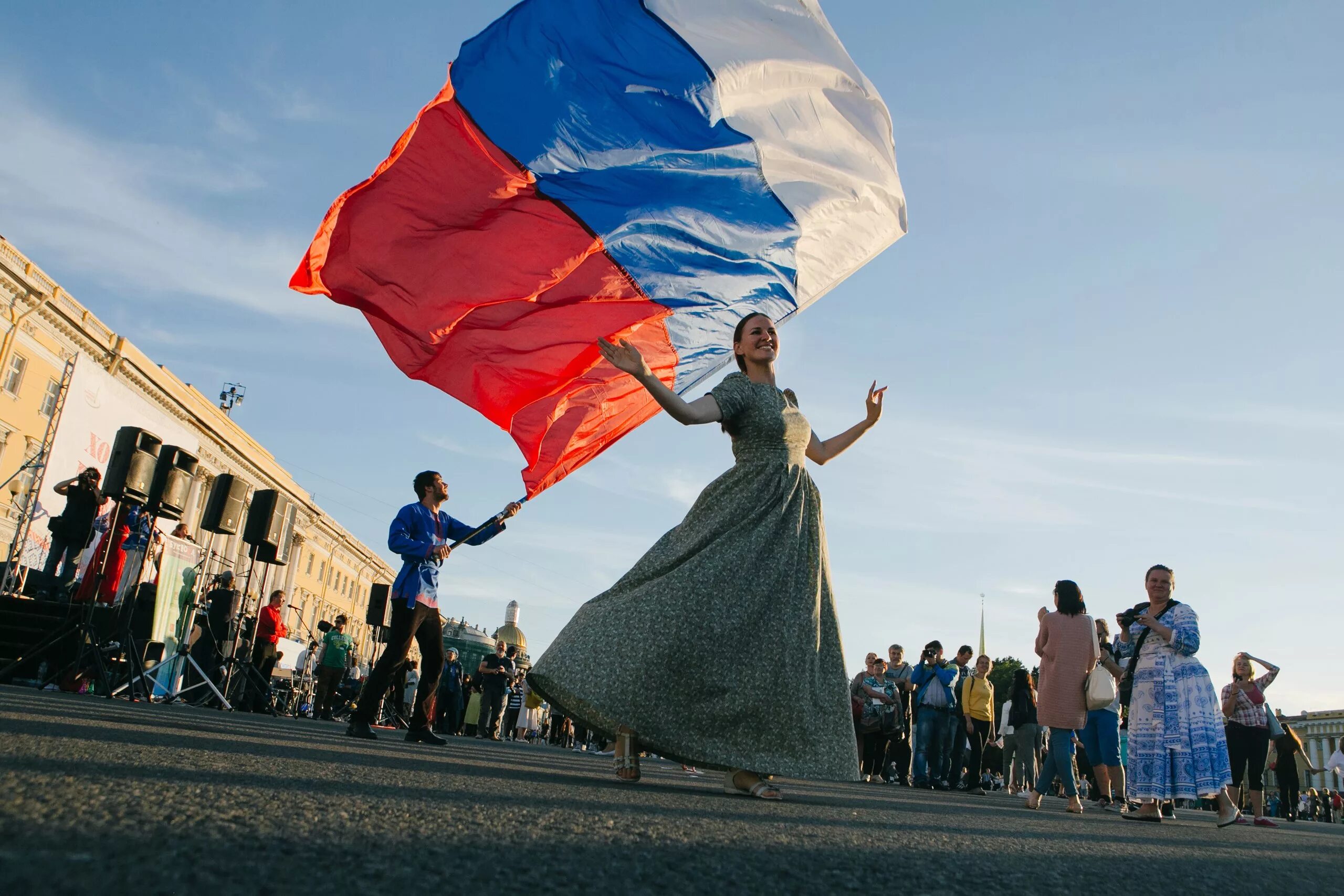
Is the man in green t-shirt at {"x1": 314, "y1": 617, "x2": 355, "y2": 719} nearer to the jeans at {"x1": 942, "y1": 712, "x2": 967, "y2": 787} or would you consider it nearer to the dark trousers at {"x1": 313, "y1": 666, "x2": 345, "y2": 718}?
the dark trousers at {"x1": 313, "y1": 666, "x2": 345, "y2": 718}

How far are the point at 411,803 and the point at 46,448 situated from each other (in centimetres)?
1753

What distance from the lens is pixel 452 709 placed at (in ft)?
68.8

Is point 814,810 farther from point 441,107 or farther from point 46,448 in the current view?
point 46,448

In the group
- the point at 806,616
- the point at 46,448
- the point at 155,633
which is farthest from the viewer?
the point at 46,448

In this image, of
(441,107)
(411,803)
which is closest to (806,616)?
(411,803)

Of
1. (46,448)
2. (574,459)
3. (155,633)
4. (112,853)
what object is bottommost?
(112,853)

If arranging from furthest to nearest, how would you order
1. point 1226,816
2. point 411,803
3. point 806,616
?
point 1226,816
point 806,616
point 411,803

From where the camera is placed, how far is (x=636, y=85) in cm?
606

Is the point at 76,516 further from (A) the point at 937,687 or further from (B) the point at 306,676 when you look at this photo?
(B) the point at 306,676

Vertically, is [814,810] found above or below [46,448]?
below

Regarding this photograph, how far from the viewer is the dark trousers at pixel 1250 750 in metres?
10.4

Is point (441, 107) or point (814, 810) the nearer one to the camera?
point (814, 810)

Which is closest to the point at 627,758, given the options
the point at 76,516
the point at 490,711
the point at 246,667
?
the point at 246,667

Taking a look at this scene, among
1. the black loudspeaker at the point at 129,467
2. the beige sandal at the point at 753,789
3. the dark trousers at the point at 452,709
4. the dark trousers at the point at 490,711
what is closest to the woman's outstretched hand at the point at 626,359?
the beige sandal at the point at 753,789
